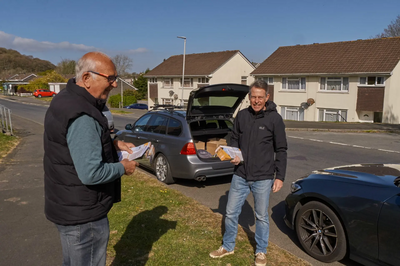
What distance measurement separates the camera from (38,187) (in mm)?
6648

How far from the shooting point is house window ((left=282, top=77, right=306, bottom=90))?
30.6 m

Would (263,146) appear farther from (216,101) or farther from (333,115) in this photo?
(333,115)

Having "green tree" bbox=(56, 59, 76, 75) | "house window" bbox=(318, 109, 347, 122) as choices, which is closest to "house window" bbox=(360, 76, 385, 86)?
"house window" bbox=(318, 109, 347, 122)

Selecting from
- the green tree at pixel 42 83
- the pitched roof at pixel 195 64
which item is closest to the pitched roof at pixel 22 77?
the green tree at pixel 42 83

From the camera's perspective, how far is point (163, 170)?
7.25 metres

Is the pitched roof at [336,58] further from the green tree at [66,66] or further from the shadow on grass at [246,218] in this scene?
the green tree at [66,66]

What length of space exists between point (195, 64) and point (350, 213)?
40978 mm

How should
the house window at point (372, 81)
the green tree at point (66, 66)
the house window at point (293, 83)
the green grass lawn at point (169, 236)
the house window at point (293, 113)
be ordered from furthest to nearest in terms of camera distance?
the green tree at point (66, 66) → the house window at point (293, 113) → the house window at point (293, 83) → the house window at point (372, 81) → the green grass lawn at point (169, 236)

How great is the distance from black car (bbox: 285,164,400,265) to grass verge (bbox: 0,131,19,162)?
29.0 ft

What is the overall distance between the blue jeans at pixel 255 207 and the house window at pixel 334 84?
27264 mm

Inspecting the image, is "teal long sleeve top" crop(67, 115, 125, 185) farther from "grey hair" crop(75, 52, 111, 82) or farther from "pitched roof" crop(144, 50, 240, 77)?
"pitched roof" crop(144, 50, 240, 77)

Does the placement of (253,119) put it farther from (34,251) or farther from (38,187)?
(38,187)

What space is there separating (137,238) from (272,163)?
1926mm

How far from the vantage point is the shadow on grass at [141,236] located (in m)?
3.67
